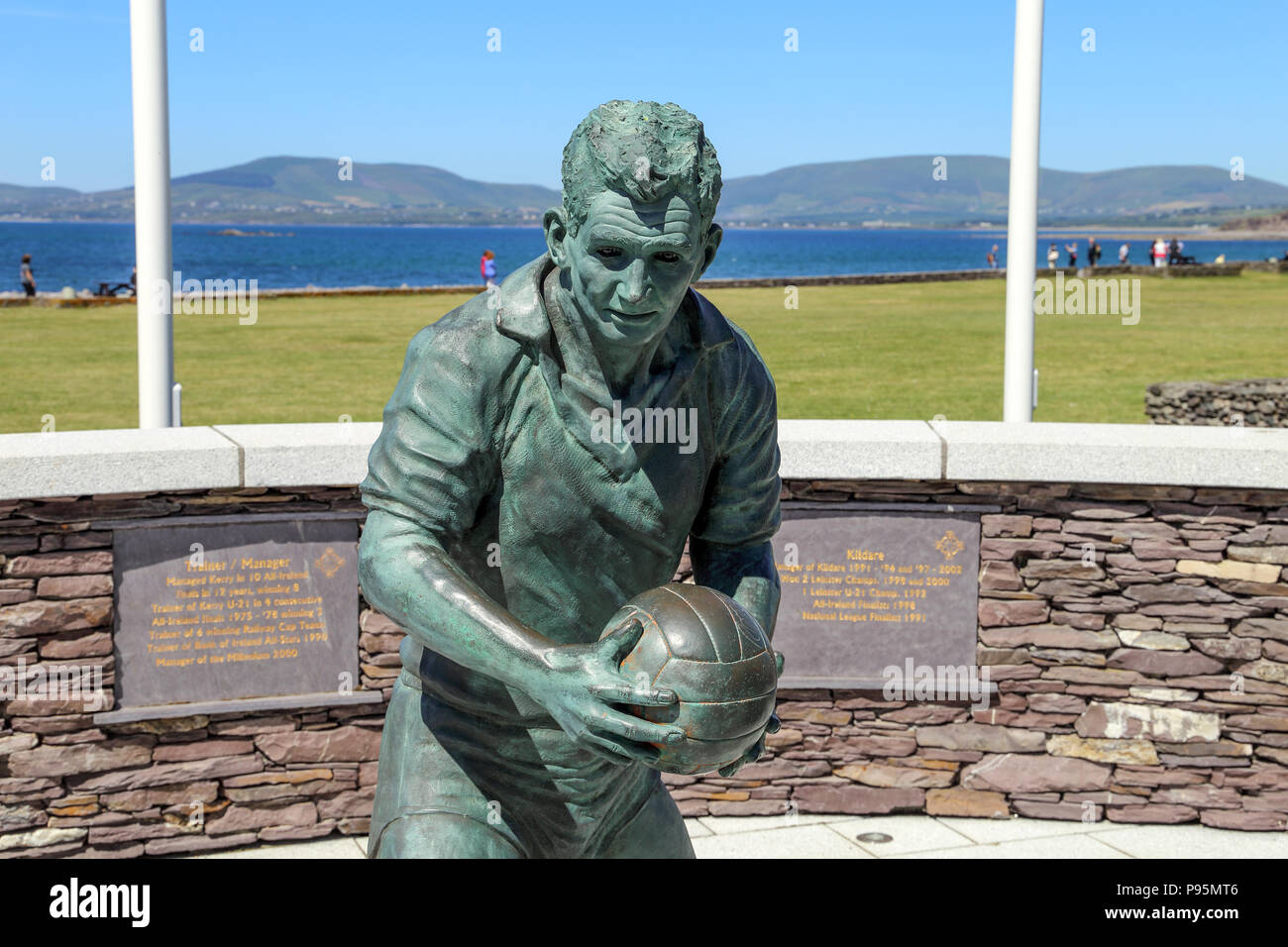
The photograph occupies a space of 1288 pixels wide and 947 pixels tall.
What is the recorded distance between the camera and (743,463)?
3.41m

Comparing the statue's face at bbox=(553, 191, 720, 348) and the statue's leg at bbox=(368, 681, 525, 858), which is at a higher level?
the statue's face at bbox=(553, 191, 720, 348)

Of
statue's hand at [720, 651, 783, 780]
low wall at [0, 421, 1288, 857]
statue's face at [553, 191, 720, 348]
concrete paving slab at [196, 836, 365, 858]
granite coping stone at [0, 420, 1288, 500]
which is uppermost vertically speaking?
statue's face at [553, 191, 720, 348]

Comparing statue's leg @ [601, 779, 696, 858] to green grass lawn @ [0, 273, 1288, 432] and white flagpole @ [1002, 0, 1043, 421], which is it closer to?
white flagpole @ [1002, 0, 1043, 421]

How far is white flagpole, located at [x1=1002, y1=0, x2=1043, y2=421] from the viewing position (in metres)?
9.36

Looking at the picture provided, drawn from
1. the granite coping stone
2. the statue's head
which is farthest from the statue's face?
the granite coping stone

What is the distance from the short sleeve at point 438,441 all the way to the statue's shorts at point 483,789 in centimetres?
54

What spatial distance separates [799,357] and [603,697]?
59.5ft

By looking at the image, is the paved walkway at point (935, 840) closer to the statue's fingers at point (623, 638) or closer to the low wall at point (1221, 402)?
the statue's fingers at point (623, 638)

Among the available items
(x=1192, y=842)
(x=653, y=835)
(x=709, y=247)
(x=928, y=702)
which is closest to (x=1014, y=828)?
(x=928, y=702)

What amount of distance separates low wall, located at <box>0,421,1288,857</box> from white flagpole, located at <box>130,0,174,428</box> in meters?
1.16

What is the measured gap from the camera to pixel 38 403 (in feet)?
49.0

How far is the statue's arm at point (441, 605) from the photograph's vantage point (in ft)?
9.28

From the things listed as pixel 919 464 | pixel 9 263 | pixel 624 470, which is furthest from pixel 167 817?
pixel 9 263
